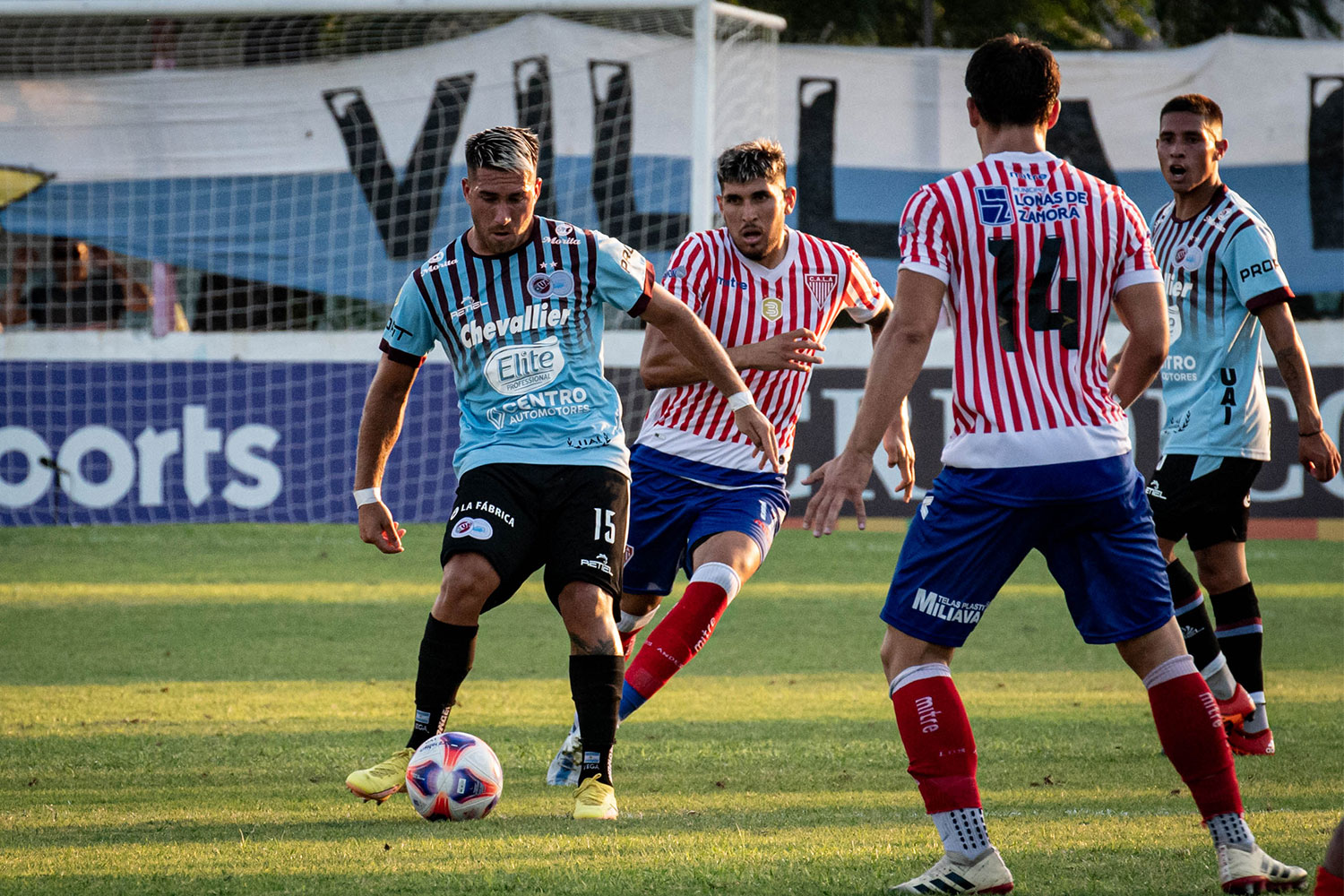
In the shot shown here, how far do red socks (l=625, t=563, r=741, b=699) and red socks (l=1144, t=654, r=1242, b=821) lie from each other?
1.84 metres

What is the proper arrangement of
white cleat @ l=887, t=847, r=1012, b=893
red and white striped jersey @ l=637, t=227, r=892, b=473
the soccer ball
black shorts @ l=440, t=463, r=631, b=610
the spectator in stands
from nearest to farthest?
white cleat @ l=887, t=847, r=1012, b=893
the soccer ball
black shorts @ l=440, t=463, r=631, b=610
red and white striped jersey @ l=637, t=227, r=892, b=473
the spectator in stands

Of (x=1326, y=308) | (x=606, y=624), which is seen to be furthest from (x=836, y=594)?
(x=1326, y=308)

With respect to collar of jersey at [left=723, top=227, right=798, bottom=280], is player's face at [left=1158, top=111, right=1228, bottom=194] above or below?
above

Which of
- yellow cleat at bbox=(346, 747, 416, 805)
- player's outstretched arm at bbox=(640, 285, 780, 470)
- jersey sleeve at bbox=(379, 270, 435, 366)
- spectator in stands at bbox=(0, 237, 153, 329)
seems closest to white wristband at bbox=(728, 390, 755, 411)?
player's outstretched arm at bbox=(640, 285, 780, 470)

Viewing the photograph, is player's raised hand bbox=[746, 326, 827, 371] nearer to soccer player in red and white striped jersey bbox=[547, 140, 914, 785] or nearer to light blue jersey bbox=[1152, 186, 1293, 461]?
soccer player in red and white striped jersey bbox=[547, 140, 914, 785]

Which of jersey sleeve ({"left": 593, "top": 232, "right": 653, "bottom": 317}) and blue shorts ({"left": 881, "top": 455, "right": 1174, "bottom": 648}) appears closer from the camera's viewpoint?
blue shorts ({"left": 881, "top": 455, "right": 1174, "bottom": 648})

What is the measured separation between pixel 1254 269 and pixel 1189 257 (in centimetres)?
51

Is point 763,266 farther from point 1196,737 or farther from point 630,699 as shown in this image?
point 1196,737

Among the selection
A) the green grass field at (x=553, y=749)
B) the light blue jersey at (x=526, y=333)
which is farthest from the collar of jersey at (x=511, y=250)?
the green grass field at (x=553, y=749)

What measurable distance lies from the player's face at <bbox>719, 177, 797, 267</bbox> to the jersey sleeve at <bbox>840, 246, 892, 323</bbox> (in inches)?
11.6

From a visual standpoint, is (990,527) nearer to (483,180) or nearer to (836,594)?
(483,180)

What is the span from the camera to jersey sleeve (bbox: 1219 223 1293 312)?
209 inches

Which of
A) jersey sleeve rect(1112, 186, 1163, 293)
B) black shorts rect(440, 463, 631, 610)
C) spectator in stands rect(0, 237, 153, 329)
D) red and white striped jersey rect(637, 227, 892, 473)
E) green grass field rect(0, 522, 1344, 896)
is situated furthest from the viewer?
spectator in stands rect(0, 237, 153, 329)

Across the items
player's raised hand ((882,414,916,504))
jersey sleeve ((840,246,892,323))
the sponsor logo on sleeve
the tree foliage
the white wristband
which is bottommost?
player's raised hand ((882,414,916,504))
